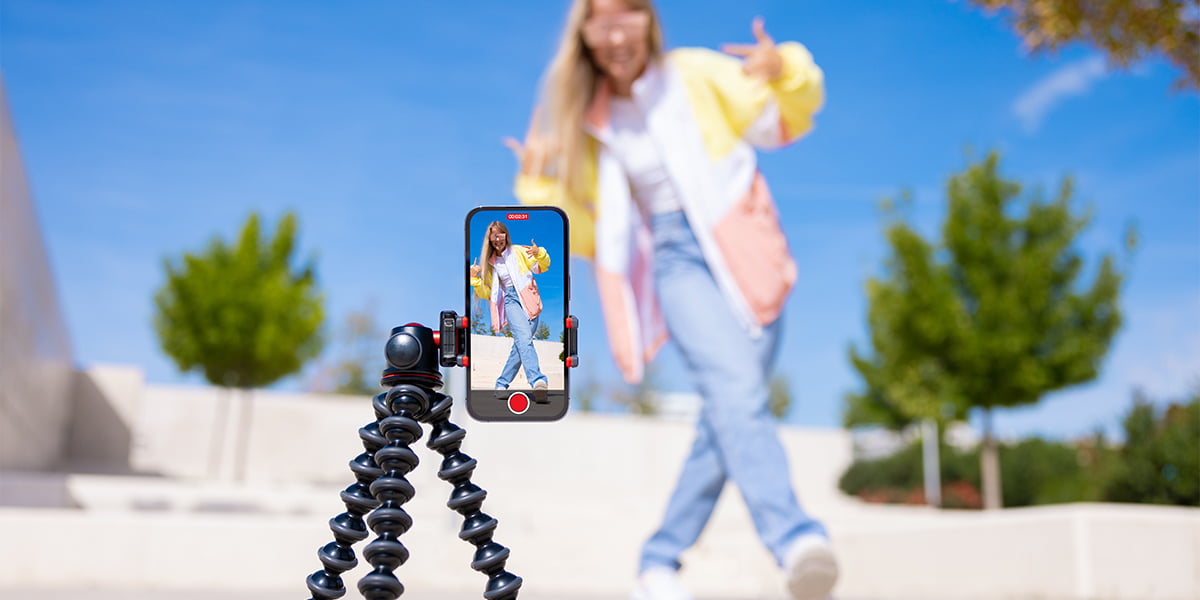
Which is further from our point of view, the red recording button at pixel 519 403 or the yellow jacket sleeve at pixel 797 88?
the yellow jacket sleeve at pixel 797 88

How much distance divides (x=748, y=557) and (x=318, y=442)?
17.1 metres

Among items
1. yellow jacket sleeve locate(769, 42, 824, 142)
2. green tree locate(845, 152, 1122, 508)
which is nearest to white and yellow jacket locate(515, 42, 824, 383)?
Answer: yellow jacket sleeve locate(769, 42, 824, 142)

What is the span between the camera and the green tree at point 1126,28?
6.73 metres

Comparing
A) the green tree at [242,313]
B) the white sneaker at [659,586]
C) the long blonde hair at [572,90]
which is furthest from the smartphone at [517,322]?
the green tree at [242,313]

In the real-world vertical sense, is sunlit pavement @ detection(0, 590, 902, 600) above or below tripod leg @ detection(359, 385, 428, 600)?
below

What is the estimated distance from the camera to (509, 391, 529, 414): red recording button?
4.94 ft

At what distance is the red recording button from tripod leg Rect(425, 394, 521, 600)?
4.7 inches

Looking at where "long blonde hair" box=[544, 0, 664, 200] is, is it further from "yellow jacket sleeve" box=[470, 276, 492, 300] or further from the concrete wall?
the concrete wall

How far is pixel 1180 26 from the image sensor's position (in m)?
6.74

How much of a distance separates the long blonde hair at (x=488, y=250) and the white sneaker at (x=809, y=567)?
1827 millimetres

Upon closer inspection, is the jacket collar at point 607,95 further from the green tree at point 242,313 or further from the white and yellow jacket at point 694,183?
the green tree at point 242,313

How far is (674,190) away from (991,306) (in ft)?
40.0

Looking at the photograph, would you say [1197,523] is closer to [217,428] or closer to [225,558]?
[225,558]

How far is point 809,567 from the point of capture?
2.88 metres
